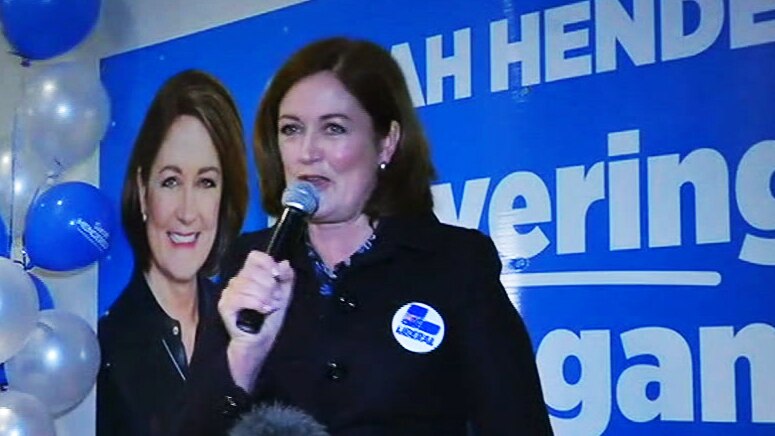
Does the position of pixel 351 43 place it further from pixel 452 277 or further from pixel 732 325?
pixel 732 325

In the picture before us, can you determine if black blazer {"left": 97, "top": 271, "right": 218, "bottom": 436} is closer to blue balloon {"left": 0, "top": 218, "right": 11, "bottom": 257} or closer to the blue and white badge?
blue balloon {"left": 0, "top": 218, "right": 11, "bottom": 257}

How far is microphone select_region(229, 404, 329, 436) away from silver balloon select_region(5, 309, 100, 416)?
1.47m

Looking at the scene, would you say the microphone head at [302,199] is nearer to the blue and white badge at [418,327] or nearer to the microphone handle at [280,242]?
the microphone handle at [280,242]

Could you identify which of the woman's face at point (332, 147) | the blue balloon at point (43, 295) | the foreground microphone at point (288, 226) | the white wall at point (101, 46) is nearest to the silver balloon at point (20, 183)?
the white wall at point (101, 46)

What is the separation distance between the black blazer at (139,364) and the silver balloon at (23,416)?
0.21m

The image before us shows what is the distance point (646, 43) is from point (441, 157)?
492 millimetres

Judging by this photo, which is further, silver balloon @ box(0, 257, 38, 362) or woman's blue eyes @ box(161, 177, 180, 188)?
woman's blue eyes @ box(161, 177, 180, 188)

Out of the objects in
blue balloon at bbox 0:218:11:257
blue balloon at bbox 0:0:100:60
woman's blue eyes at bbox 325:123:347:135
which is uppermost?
blue balloon at bbox 0:0:100:60

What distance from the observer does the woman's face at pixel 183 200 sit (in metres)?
2.78

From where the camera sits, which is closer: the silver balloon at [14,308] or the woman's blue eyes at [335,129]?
the woman's blue eyes at [335,129]

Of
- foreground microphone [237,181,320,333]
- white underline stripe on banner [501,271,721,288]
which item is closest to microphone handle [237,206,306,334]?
foreground microphone [237,181,320,333]

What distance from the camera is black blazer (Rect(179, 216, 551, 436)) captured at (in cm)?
174

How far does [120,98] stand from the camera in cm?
305

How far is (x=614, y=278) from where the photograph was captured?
2.06m
